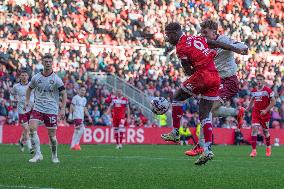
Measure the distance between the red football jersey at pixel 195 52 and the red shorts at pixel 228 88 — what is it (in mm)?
1991

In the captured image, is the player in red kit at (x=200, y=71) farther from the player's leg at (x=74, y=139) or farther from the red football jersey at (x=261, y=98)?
the player's leg at (x=74, y=139)

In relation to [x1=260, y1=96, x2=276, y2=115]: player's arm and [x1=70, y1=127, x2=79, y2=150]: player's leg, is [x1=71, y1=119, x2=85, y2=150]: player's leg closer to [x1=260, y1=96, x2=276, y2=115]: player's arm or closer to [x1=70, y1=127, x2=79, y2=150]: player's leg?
[x1=70, y1=127, x2=79, y2=150]: player's leg

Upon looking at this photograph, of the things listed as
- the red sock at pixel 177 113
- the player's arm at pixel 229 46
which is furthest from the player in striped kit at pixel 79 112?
the player's arm at pixel 229 46

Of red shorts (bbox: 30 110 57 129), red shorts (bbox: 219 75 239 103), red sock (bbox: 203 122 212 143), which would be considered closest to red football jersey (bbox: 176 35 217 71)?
red sock (bbox: 203 122 212 143)

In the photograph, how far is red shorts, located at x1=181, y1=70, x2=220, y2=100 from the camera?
13.7m

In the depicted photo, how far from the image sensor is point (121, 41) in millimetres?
40312

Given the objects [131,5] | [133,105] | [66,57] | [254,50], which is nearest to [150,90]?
[133,105]

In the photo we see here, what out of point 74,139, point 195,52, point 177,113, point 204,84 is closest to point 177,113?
point 177,113

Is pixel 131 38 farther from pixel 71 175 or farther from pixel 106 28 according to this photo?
pixel 71 175

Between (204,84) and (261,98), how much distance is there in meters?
11.0

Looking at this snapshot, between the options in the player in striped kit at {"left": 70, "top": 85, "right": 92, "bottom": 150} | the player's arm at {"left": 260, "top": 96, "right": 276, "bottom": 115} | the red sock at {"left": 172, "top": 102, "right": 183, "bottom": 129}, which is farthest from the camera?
the player in striped kit at {"left": 70, "top": 85, "right": 92, "bottom": 150}

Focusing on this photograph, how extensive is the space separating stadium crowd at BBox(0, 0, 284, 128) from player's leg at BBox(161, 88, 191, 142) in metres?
18.0

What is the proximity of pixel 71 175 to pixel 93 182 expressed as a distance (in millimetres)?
1438

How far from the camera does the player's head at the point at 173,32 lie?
13.6 m
